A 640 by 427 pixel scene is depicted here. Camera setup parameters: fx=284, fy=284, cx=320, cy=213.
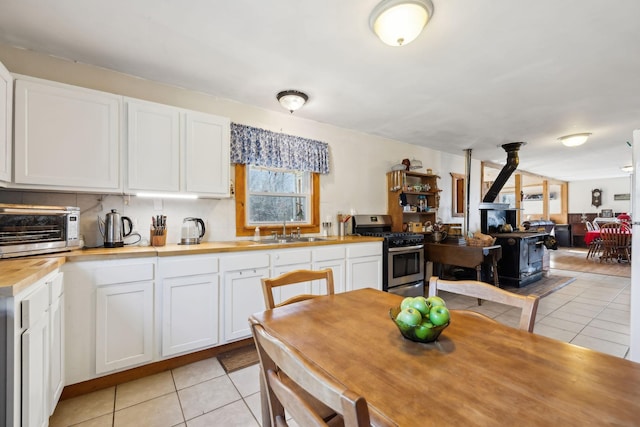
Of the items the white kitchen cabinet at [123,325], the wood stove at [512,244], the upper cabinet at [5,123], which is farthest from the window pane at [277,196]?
the wood stove at [512,244]

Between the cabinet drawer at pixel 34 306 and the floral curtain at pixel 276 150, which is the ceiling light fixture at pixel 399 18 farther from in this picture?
the cabinet drawer at pixel 34 306

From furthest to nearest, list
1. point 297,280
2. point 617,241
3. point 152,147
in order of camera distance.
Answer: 1. point 617,241
2. point 152,147
3. point 297,280

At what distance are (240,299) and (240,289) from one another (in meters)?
0.09

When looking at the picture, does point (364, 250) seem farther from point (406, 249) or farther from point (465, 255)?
point (465, 255)

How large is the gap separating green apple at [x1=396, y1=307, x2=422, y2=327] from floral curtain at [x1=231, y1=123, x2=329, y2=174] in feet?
8.42

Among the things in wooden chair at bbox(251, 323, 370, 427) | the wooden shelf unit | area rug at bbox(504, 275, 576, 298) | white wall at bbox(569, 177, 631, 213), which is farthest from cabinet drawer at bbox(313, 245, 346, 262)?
white wall at bbox(569, 177, 631, 213)

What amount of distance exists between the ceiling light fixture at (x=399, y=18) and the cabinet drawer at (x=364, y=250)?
2.09 meters

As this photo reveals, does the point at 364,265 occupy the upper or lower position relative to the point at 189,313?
upper

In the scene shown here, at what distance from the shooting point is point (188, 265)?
7.42 ft

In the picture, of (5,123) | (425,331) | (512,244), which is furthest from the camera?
(512,244)

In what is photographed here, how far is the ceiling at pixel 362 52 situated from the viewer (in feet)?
5.85

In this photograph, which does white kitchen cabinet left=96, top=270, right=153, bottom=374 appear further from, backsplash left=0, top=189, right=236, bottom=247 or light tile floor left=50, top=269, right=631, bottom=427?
backsplash left=0, top=189, right=236, bottom=247

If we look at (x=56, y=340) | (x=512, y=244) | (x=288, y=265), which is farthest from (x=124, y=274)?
(x=512, y=244)

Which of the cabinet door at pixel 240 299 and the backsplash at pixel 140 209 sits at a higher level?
the backsplash at pixel 140 209
